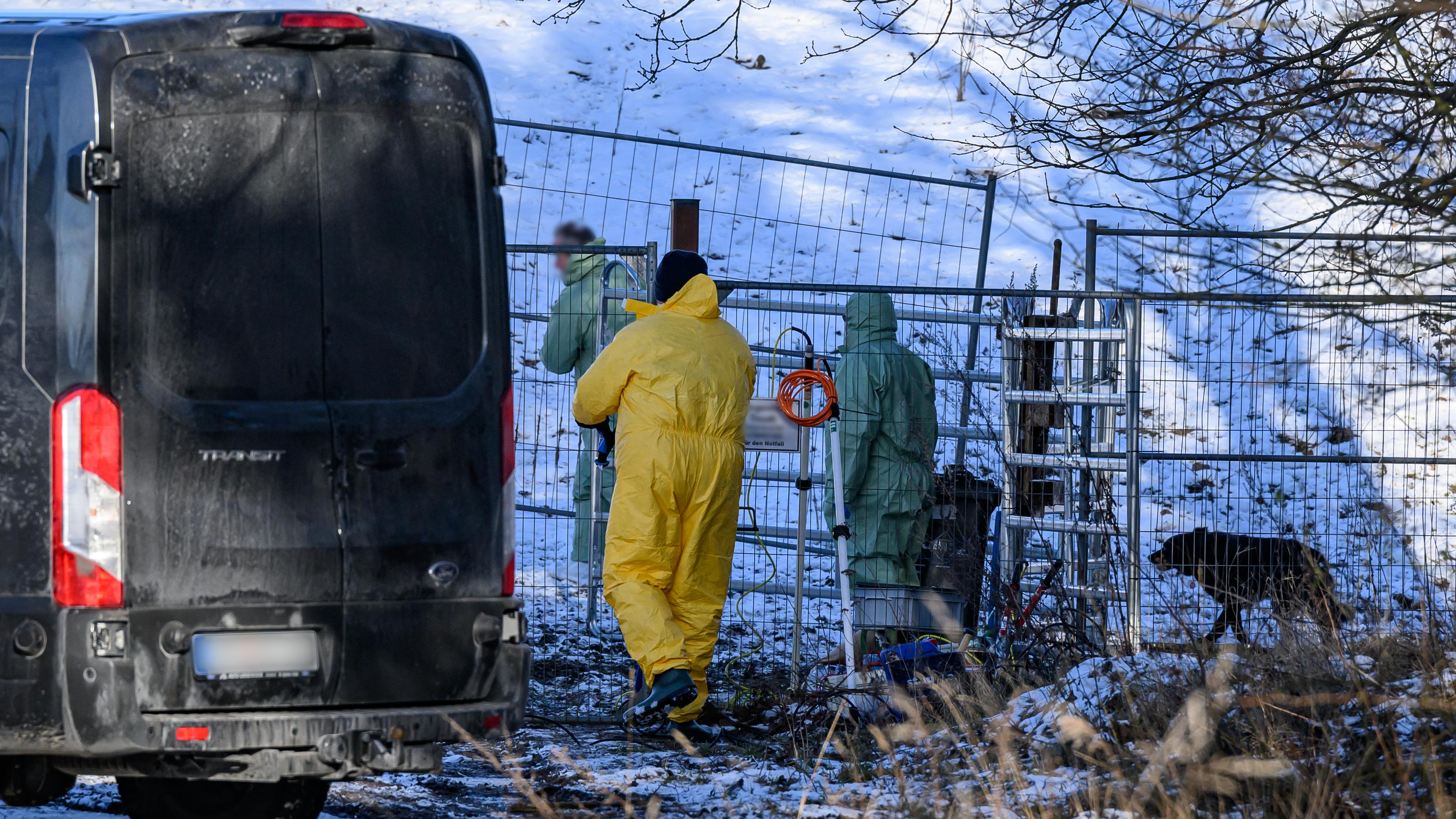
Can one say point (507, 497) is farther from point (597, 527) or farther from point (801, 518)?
point (597, 527)

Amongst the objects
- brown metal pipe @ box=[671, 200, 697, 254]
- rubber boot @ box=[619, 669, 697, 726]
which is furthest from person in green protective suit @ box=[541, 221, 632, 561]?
rubber boot @ box=[619, 669, 697, 726]

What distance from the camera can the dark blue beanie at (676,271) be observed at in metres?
5.75

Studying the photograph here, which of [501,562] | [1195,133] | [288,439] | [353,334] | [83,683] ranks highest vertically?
[1195,133]

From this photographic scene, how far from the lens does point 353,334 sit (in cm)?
362

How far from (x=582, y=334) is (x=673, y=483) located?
2298mm

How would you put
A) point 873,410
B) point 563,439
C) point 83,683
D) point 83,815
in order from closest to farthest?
point 83,683 → point 83,815 → point 873,410 → point 563,439

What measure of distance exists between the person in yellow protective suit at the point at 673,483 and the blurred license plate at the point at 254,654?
208 cm

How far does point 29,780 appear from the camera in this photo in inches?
140

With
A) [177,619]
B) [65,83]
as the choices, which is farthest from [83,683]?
[65,83]

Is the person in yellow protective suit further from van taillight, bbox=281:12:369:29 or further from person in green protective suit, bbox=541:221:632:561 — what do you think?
van taillight, bbox=281:12:369:29

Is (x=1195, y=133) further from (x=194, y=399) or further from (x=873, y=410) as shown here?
(x=194, y=399)

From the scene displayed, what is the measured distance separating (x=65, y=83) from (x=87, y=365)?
28.2 inches

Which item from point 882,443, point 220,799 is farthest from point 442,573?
point 882,443

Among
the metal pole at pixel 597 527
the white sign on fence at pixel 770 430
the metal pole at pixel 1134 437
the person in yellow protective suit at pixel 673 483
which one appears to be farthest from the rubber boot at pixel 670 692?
the metal pole at pixel 1134 437
